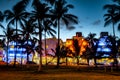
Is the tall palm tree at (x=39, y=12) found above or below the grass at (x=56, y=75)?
above

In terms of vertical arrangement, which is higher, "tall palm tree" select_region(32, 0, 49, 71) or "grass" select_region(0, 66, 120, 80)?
"tall palm tree" select_region(32, 0, 49, 71)

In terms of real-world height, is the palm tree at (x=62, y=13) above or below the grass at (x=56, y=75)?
above

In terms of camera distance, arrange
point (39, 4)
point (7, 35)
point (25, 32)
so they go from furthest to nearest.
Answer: point (7, 35) < point (25, 32) < point (39, 4)

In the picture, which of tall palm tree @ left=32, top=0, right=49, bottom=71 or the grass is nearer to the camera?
the grass

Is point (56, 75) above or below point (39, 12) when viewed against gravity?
below

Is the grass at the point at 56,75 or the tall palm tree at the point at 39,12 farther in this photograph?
the tall palm tree at the point at 39,12

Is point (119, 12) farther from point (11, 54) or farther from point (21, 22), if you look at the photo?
point (11, 54)

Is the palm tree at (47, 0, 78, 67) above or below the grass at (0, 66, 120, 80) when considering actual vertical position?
above

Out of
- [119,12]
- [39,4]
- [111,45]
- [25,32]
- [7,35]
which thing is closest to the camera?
[39,4]

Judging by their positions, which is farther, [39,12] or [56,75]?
[39,12]

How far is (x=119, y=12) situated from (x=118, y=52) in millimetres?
20955

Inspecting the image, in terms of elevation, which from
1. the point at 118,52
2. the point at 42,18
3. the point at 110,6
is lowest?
the point at 118,52

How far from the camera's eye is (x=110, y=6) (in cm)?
5244

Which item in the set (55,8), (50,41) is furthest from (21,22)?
(50,41)
